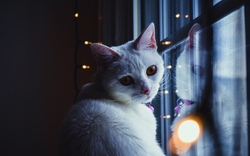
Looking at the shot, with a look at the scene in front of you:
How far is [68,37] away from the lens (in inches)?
72.9

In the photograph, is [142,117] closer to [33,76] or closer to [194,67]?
[194,67]

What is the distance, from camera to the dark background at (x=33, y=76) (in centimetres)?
175

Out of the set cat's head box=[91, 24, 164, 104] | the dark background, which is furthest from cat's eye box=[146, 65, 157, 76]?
the dark background

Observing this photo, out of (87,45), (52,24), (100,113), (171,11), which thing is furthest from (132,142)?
(52,24)

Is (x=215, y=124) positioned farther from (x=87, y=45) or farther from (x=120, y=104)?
(x=87, y=45)

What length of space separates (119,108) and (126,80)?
0.11 metres

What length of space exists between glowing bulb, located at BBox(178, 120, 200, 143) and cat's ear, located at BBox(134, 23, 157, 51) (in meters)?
0.31

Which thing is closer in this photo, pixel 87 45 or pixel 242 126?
pixel 242 126

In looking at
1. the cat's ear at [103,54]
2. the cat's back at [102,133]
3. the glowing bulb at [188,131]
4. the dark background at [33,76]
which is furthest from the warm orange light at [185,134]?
the dark background at [33,76]

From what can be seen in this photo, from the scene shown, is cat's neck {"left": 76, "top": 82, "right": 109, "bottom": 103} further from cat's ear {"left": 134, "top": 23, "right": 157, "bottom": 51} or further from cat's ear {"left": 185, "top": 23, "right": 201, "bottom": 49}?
cat's ear {"left": 185, "top": 23, "right": 201, "bottom": 49}

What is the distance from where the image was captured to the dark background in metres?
1.75

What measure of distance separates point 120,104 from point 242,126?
42 cm

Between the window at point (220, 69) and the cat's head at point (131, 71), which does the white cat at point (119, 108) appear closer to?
the cat's head at point (131, 71)

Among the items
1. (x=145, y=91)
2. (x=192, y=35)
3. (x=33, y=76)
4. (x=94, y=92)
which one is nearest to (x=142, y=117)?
(x=145, y=91)
